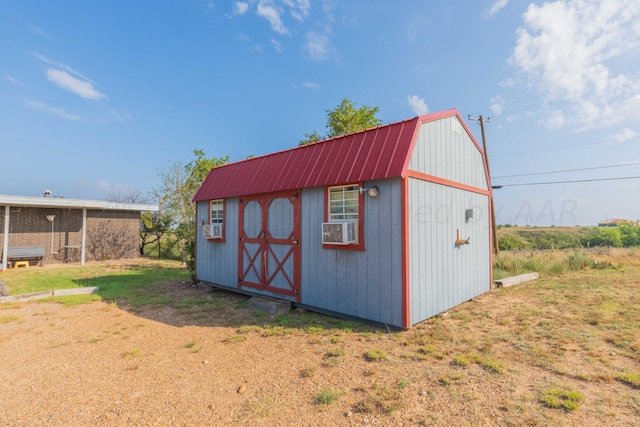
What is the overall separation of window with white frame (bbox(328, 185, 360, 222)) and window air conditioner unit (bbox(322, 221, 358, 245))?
0.70 feet

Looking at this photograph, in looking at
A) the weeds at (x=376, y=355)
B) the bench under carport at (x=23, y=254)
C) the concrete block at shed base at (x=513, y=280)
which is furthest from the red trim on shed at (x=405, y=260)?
the bench under carport at (x=23, y=254)

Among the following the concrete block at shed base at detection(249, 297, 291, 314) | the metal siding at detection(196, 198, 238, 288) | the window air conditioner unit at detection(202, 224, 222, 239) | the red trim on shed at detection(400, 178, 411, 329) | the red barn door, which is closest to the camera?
the red trim on shed at detection(400, 178, 411, 329)

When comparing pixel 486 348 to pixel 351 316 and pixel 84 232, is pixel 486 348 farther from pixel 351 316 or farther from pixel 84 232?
pixel 84 232

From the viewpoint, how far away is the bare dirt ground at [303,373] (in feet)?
8.19

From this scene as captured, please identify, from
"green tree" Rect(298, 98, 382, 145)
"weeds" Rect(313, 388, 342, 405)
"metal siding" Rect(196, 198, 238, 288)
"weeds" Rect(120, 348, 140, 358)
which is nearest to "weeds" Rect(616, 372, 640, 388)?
"weeds" Rect(313, 388, 342, 405)

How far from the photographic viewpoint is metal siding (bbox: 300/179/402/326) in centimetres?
459

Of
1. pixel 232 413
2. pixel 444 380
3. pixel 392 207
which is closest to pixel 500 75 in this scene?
pixel 392 207

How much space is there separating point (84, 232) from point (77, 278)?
473 centimetres

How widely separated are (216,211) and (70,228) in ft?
35.0

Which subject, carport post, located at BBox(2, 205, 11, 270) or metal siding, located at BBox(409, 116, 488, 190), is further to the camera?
carport post, located at BBox(2, 205, 11, 270)

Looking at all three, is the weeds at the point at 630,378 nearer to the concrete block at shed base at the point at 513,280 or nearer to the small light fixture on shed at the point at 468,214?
the small light fixture on shed at the point at 468,214

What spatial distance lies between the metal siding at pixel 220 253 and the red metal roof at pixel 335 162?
0.68 metres

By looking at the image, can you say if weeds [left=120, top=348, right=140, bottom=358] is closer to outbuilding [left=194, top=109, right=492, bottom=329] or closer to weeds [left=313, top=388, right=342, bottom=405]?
weeds [left=313, top=388, right=342, bottom=405]

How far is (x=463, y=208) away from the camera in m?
6.43
